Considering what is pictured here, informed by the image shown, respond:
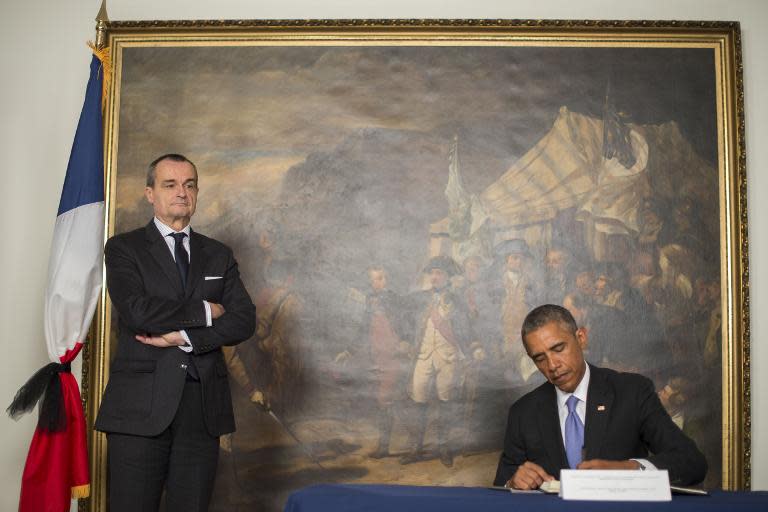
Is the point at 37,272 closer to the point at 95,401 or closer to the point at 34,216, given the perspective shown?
the point at 34,216

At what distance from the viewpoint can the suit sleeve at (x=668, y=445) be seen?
307cm

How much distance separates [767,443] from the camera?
17.1 ft

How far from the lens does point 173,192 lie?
411cm

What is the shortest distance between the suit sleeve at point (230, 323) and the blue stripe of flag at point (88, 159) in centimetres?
114

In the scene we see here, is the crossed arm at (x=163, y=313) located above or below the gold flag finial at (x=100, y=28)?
below

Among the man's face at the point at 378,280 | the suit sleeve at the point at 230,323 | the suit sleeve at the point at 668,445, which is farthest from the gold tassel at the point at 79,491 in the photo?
the suit sleeve at the point at 668,445

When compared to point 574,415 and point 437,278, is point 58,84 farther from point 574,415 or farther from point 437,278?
point 574,415

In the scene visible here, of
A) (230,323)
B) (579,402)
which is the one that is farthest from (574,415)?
(230,323)

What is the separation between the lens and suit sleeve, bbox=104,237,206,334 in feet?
12.5

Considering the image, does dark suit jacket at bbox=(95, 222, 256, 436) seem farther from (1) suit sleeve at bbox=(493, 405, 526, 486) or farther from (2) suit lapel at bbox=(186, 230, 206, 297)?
(1) suit sleeve at bbox=(493, 405, 526, 486)

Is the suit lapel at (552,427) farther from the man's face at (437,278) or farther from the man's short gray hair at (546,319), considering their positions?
the man's face at (437,278)

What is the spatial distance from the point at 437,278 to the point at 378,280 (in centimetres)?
38

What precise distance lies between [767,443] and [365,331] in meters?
2.62

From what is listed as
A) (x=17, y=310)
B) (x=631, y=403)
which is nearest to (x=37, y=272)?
(x=17, y=310)
